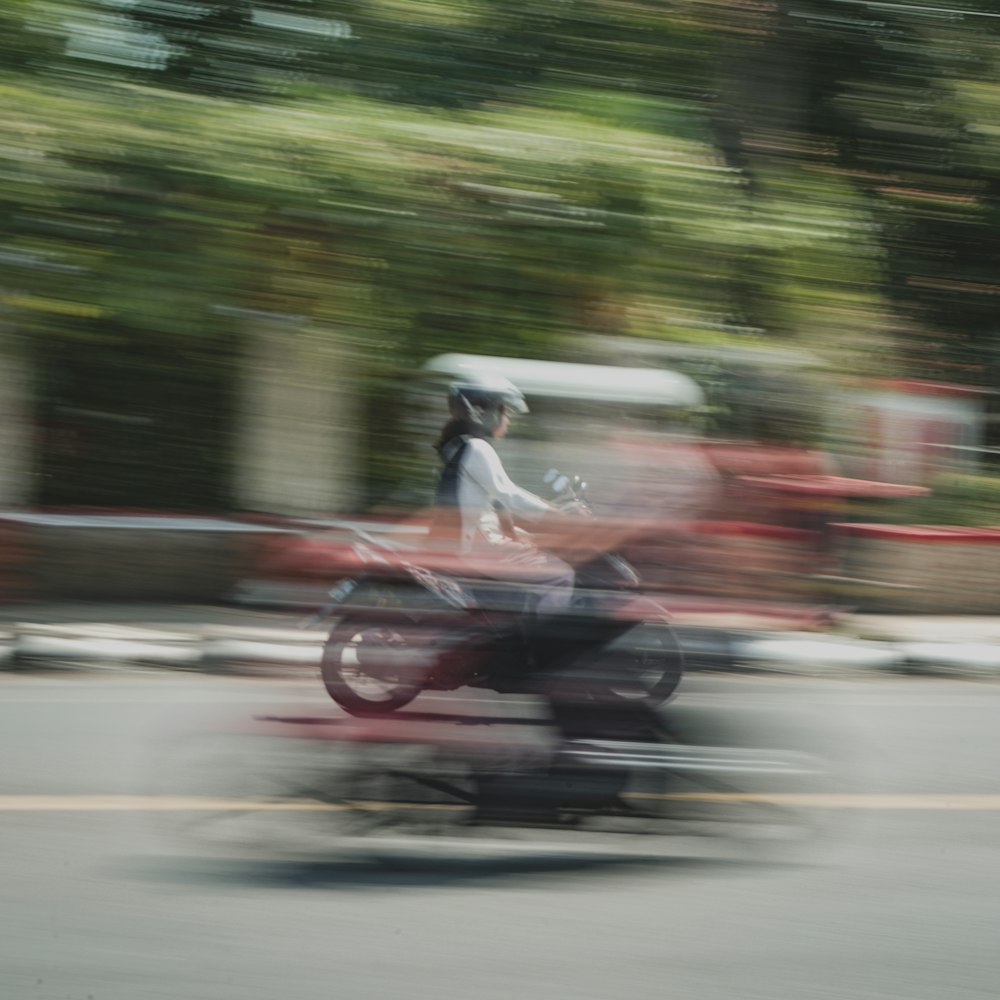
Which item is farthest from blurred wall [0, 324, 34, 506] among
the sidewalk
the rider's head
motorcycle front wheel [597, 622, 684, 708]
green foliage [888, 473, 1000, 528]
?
motorcycle front wheel [597, 622, 684, 708]

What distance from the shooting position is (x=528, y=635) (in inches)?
173

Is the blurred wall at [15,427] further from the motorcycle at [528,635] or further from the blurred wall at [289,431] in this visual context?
the motorcycle at [528,635]

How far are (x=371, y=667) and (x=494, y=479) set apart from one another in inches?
31.0

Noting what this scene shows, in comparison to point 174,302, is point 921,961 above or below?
below

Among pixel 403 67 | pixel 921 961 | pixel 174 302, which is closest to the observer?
pixel 921 961

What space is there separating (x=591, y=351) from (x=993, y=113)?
6037mm

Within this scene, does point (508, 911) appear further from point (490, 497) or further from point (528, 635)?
point (490, 497)

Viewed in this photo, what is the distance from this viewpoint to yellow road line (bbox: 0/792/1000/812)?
14.6 feet

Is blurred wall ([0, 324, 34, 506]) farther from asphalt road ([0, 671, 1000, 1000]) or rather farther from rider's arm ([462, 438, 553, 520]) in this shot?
rider's arm ([462, 438, 553, 520])

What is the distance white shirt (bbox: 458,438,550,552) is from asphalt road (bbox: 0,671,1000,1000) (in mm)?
763

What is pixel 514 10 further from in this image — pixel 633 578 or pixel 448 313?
pixel 633 578

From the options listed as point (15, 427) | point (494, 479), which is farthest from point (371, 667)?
point (15, 427)

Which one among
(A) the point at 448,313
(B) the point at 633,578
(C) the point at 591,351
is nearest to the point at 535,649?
(B) the point at 633,578

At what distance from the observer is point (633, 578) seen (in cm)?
440
